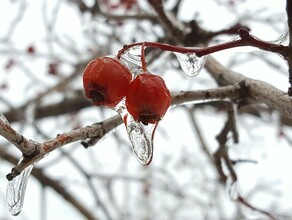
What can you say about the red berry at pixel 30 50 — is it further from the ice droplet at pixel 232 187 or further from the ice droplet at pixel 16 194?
the ice droplet at pixel 16 194

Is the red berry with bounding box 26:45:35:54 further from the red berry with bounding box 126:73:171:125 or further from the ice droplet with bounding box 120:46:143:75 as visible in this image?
the red berry with bounding box 126:73:171:125

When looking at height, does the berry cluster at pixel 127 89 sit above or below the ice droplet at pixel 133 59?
below

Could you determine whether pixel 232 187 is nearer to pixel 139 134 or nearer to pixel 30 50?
pixel 139 134

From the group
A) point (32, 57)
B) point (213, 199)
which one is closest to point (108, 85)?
point (32, 57)

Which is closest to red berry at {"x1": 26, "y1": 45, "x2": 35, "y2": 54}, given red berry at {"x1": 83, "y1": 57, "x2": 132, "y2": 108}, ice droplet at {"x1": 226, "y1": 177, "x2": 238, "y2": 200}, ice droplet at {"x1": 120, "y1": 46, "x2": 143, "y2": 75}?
ice droplet at {"x1": 226, "y1": 177, "x2": 238, "y2": 200}

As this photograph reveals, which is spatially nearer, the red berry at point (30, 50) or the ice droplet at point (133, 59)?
the ice droplet at point (133, 59)

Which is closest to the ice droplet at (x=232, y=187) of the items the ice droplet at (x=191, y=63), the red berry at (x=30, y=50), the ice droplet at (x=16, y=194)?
the ice droplet at (x=191, y=63)

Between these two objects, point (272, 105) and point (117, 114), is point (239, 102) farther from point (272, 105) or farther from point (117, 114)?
point (117, 114)

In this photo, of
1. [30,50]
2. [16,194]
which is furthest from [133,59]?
[30,50]
